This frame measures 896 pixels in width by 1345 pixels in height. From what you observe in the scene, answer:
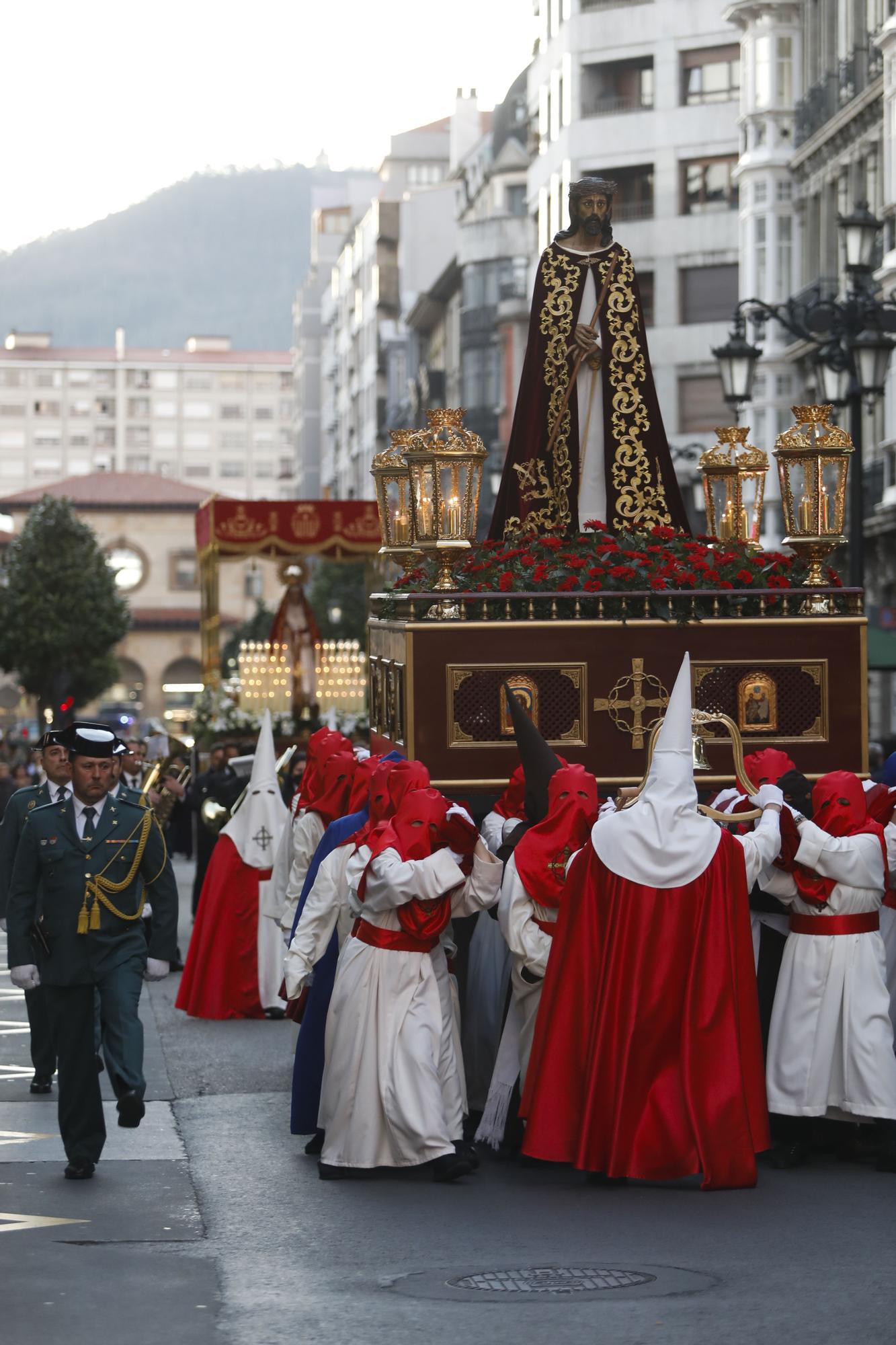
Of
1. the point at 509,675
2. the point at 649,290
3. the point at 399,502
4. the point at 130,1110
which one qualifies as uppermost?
the point at 649,290

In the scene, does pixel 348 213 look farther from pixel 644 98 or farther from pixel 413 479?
pixel 413 479

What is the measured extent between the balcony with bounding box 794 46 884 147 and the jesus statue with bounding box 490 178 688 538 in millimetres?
23419

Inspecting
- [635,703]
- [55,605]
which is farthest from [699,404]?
[635,703]

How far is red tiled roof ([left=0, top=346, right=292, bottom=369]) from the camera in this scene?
6309 inches

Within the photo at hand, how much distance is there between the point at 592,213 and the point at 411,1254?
681 cm

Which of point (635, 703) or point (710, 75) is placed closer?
point (635, 703)

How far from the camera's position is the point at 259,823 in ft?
50.1

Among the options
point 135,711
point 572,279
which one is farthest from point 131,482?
point 572,279

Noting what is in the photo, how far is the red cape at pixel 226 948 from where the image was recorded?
15.1 metres

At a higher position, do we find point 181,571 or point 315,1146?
point 181,571

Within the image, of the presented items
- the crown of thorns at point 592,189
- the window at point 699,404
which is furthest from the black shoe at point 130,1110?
the window at point 699,404

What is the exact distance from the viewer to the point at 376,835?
9.41 m

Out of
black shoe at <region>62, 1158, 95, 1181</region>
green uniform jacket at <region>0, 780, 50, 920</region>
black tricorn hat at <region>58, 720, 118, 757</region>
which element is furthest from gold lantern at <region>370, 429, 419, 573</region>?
black shoe at <region>62, 1158, 95, 1181</region>

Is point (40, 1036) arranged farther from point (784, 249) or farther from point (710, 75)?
point (710, 75)
